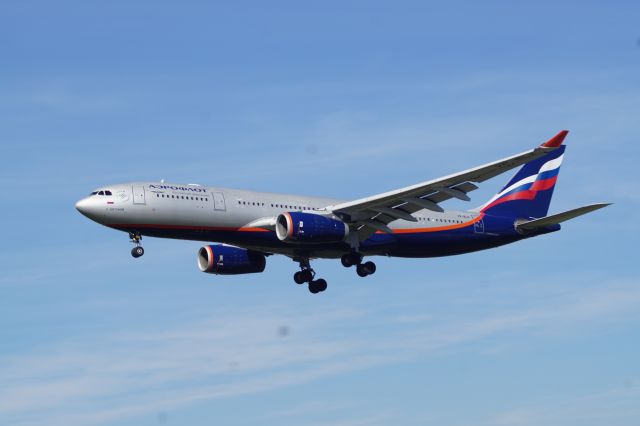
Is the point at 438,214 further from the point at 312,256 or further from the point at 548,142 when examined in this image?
the point at 548,142

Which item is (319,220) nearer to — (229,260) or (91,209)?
(229,260)

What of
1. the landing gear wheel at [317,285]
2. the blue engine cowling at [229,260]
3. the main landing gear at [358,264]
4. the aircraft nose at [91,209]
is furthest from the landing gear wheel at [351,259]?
the aircraft nose at [91,209]

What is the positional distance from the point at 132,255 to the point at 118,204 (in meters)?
2.53

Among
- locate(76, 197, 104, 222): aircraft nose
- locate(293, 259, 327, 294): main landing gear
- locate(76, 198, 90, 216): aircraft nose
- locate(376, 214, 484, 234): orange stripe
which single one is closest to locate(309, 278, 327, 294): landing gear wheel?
locate(293, 259, 327, 294): main landing gear

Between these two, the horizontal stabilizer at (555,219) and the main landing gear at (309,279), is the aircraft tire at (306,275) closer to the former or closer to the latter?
the main landing gear at (309,279)

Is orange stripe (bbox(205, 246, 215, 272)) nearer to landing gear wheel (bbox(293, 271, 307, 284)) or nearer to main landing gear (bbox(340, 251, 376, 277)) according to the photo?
landing gear wheel (bbox(293, 271, 307, 284))

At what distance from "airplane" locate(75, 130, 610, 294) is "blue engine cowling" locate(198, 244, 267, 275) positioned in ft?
0.17

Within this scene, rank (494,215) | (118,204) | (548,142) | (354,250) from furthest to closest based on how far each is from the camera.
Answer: (494,215) → (354,250) → (118,204) → (548,142)

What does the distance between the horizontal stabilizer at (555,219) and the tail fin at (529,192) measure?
1.58 meters

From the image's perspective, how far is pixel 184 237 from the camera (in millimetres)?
50500

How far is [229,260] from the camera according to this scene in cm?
5697

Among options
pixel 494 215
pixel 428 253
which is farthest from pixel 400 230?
pixel 494 215

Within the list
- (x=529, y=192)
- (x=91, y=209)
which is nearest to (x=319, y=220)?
(x=91, y=209)

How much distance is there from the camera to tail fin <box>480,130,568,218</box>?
5969cm
